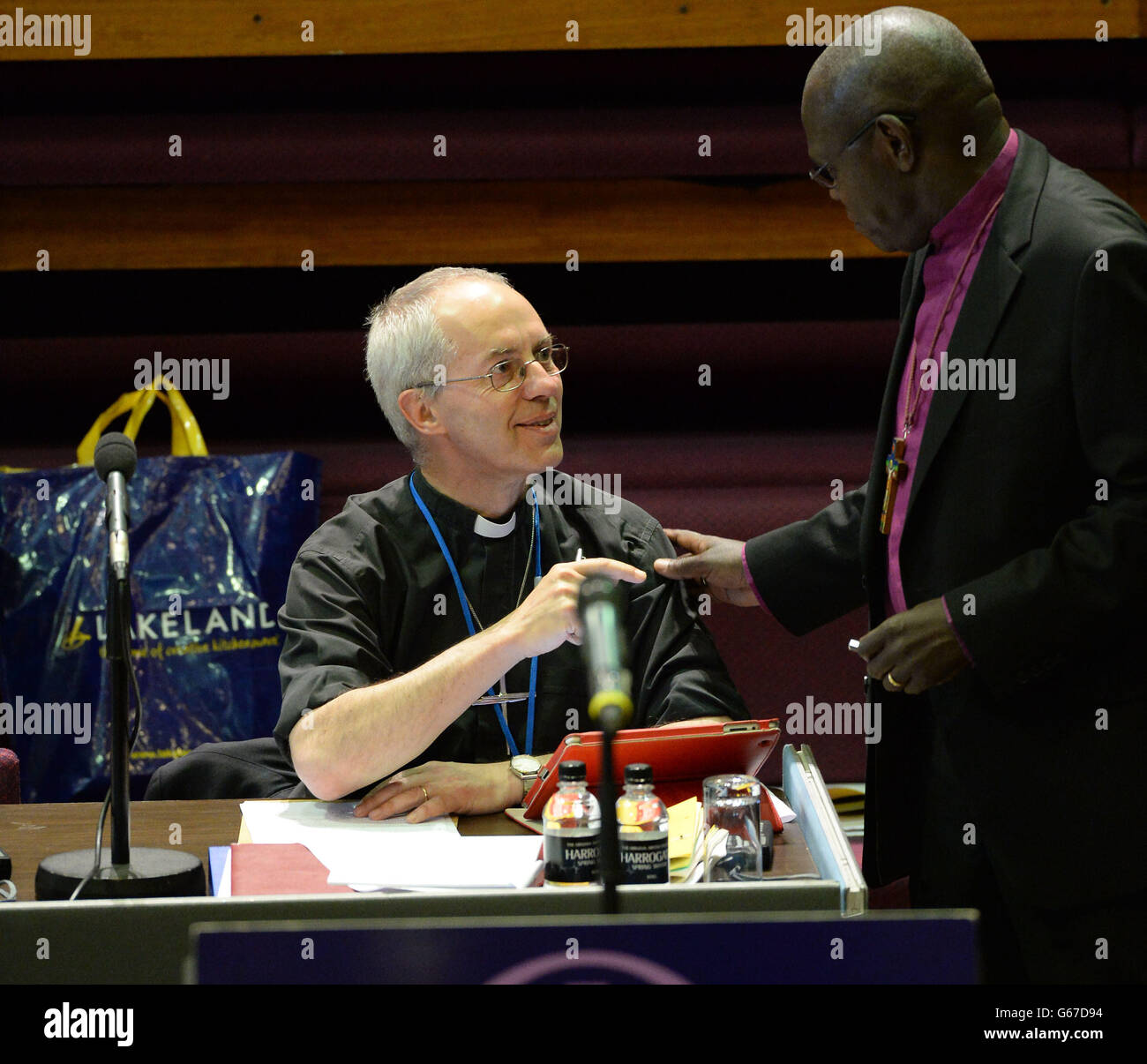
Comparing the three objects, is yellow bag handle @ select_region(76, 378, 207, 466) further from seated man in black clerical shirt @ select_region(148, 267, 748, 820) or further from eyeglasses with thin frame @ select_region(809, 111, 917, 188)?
eyeglasses with thin frame @ select_region(809, 111, 917, 188)

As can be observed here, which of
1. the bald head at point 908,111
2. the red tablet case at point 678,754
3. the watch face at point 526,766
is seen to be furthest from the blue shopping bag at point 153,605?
the bald head at point 908,111

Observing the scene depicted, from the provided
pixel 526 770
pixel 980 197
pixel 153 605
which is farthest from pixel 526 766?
pixel 153 605

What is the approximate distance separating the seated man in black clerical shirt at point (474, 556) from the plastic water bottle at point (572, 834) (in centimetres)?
37

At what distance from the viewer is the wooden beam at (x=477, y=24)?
11.9ft

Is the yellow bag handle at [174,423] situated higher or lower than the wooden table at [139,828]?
higher

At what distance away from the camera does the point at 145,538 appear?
324 centimetres

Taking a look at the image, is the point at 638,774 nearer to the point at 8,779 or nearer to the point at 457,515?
the point at 457,515

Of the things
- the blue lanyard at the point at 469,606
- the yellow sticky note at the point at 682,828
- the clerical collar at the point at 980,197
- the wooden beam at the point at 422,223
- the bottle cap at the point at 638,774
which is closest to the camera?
the bottle cap at the point at 638,774

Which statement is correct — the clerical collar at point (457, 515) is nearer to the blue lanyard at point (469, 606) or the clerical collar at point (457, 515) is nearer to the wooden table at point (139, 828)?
the blue lanyard at point (469, 606)

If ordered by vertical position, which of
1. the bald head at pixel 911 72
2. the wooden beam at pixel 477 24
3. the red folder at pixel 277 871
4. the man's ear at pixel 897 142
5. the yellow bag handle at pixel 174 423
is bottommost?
the red folder at pixel 277 871

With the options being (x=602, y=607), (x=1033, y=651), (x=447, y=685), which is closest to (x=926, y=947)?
(x=602, y=607)

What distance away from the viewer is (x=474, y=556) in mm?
2320
